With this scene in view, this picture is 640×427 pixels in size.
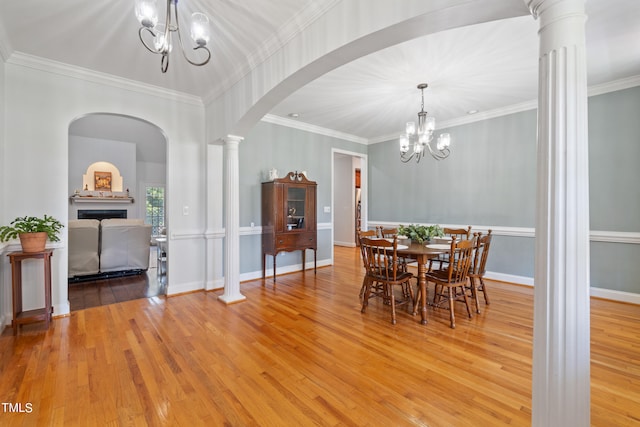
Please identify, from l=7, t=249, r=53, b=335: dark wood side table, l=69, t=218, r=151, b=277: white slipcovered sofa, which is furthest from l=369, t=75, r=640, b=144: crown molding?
l=7, t=249, r=53, b=335: dark wood side table

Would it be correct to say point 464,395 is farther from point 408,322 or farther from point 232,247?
point 232,247

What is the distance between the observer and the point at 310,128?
5730 mm

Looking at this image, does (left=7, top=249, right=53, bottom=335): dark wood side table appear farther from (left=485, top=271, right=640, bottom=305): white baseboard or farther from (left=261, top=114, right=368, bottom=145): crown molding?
(left=485, top=271, right=640, bottom=305): white baseboard

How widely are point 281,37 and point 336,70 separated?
36.6 inches

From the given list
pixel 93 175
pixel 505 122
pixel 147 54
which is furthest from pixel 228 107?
pixel 93 175

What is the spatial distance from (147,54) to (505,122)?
5.17m

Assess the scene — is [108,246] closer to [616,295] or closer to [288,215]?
[288,215]

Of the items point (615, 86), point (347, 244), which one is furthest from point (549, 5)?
point (347, 244)

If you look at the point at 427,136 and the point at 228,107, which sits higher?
the point at 228,107

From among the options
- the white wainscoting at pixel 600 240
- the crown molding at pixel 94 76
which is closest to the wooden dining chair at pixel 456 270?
the white wainscoting at pixel 600 240

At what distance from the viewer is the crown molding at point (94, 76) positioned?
3.12m

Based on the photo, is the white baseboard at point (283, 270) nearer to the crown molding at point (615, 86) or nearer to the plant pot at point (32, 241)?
the plant pot at point (32, 241)

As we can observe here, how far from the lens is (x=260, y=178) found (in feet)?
16.6

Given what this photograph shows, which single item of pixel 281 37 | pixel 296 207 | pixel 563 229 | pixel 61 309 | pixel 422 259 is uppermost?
pixel 281 37
